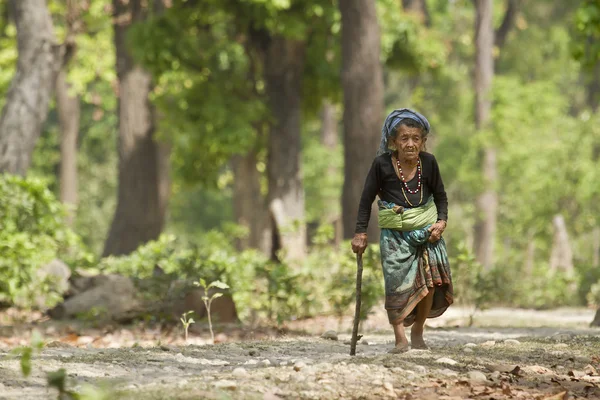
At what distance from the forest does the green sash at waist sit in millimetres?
692

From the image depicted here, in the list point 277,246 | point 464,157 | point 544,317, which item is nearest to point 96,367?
point 544,317

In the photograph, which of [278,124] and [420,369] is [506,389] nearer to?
[420,369]

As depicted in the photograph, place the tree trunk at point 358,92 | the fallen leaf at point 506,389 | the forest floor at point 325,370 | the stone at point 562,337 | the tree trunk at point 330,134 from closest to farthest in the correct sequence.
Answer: the forest floor at point 325,370 < the fallen leaf at point 506,389 < the stone at point 562,337 < the tree trunk at point 358,92 < the tree trunk at point 330,134

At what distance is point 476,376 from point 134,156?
54.3ft

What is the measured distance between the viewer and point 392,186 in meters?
7.89

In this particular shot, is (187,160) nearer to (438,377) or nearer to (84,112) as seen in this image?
(438,377)

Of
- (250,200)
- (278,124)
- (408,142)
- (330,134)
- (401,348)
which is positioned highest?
(330,134)

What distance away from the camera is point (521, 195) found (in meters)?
30.9

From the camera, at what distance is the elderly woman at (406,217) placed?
308 inches

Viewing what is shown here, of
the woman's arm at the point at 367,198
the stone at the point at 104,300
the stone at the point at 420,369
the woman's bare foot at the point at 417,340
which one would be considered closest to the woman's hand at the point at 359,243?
the woman's arm at the point at 367,198

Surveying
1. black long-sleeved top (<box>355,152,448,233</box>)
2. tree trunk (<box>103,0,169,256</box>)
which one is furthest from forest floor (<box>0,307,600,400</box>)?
tree trunk (<box>103,0,169,256</box>)

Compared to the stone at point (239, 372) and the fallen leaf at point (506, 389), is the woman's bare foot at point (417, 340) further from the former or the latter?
the stone at point (239, 372)

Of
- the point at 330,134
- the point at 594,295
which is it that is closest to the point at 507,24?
the point at 330,134

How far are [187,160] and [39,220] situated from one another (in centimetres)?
926
